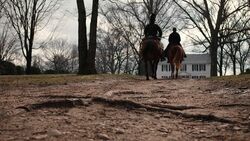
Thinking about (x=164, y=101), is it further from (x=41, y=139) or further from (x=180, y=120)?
(x=41, y=139)

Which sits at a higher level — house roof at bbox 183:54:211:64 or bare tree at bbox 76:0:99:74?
house roof at bbox 183:54:211:64

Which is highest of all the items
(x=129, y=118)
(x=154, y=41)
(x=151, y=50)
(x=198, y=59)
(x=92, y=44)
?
(x=198, y=59)

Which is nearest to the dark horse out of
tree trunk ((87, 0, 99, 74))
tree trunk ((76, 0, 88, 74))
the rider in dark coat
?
the rider in dark coat

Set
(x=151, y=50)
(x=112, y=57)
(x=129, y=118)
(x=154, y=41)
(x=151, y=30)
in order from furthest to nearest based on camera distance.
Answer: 1. (x=112, y=57)
2. (x=151, y=30)
3. (x=151, y=50)
4. (x=154, y=41)
5. (x=129, y=118)

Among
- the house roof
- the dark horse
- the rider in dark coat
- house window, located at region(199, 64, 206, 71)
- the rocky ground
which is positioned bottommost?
the rocky ground

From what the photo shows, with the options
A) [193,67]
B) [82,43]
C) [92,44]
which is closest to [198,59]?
[193,67]

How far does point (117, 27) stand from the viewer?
60.5 metres

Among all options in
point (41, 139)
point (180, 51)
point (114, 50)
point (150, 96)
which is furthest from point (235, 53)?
point (41, 139)

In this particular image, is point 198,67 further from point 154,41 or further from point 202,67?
point 154,41

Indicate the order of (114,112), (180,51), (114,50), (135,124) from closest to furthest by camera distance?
1. (135,124)
2. (114,112)
3. (180,51)
4. (114,50)

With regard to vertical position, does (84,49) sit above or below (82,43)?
below

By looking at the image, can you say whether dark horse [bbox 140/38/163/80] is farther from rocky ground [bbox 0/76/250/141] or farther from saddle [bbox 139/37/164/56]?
rocky ground [bbox 0/76/250/141]

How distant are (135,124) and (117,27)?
2033 inches

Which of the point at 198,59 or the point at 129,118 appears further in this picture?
the point at 198,59
